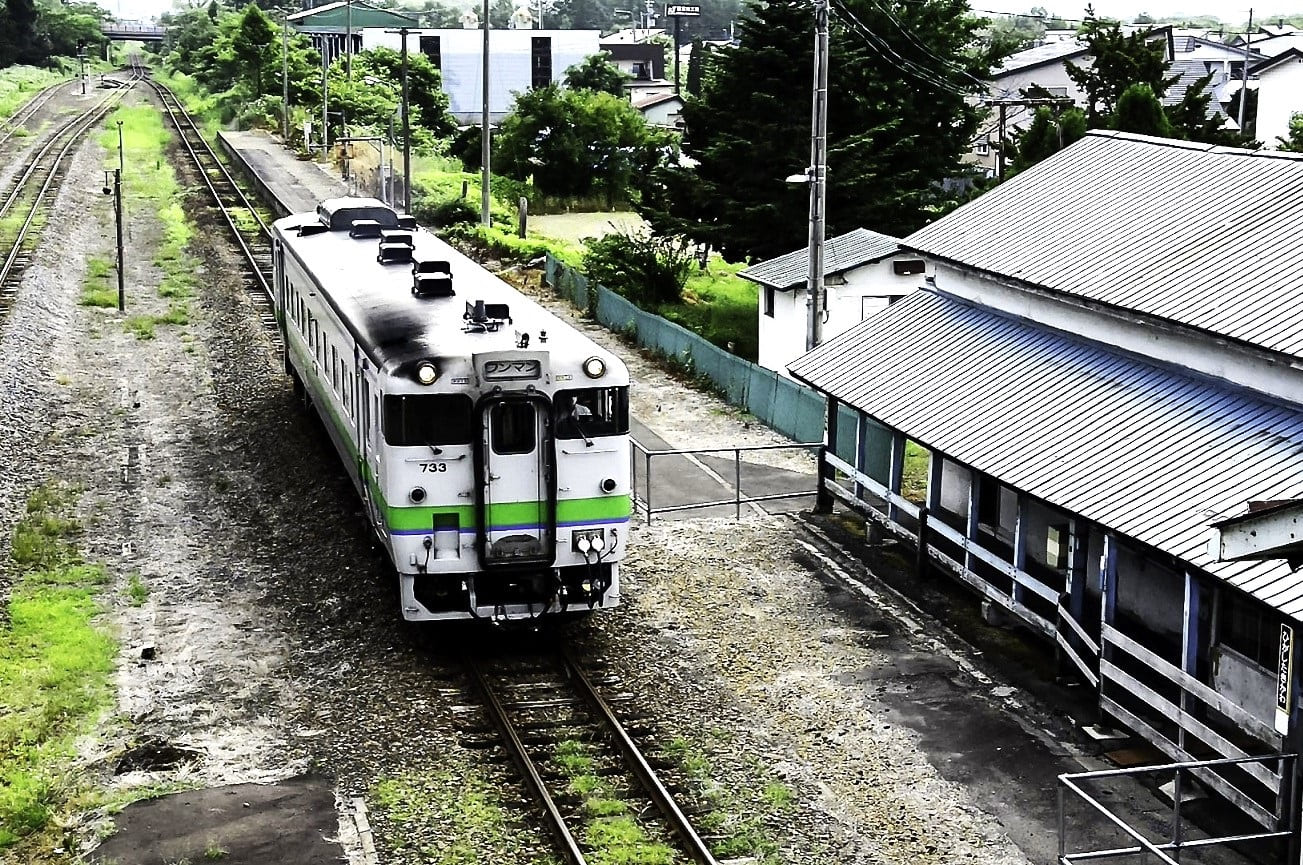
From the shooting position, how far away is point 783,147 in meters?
35.7

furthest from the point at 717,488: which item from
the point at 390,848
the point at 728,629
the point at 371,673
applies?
the point at 390,848

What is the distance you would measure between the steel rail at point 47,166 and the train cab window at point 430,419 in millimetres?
23402

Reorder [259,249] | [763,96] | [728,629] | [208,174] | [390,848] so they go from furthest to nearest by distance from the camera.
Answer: [208,174] → [259,249] → [763,96] → [728,629] → [390,848]

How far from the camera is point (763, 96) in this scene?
35.4 meters

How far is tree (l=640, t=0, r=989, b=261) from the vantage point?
117 ft

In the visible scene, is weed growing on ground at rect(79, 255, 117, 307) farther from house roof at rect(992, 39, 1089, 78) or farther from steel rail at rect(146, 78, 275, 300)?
house roof at rect(992, 39, 1089, 78)

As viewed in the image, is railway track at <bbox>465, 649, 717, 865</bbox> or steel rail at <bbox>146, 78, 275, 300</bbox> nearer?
railway track at <bbox>465, 649, 717, 865</bbox>

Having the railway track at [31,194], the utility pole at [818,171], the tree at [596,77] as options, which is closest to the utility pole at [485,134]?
the railway track at [31,194]

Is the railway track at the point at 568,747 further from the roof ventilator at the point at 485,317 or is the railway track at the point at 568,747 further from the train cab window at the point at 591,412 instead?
the roof ventilator at the point at 485,317

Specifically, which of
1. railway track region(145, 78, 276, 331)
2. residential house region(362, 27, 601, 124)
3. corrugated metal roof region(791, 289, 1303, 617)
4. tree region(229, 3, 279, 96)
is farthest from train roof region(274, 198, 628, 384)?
residential house region(362, 27, 601, 124)

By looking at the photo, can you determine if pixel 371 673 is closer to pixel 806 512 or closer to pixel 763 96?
pixel 806 512

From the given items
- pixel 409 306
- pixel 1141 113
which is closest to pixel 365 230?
pixel 409 306

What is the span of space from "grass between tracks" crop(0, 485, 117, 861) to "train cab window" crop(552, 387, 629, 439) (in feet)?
16.5

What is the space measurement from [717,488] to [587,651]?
6.93 metres
